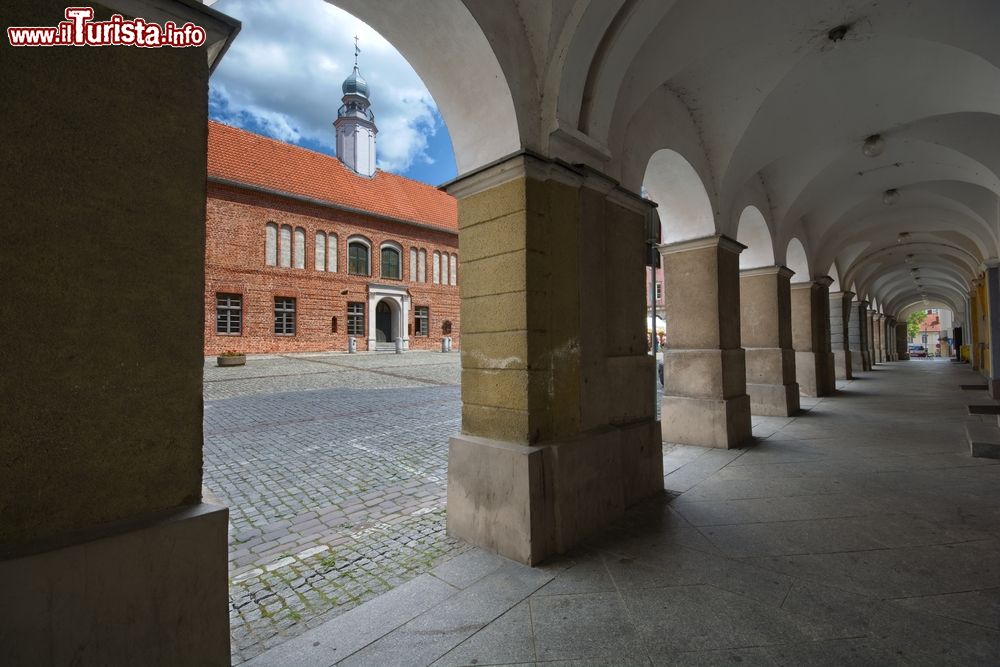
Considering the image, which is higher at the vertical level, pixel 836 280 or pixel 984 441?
pixel 836 280

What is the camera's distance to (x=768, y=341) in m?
8.05

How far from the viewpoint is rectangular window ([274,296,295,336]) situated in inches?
972

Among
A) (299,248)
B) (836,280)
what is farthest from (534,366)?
(299,248)

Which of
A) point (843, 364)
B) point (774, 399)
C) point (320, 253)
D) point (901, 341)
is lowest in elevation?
point (774, 399)

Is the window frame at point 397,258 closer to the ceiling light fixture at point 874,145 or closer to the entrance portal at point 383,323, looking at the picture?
the entrance portal at point 383,323

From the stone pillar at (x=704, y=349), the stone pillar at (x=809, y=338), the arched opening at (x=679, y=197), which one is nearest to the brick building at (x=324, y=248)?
the arched opening at (x=679, y=197)

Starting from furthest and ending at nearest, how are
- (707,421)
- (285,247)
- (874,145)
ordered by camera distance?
1. (285,247)
2. (874,145)
3. (707,421)

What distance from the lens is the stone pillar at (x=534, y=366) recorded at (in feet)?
9.75

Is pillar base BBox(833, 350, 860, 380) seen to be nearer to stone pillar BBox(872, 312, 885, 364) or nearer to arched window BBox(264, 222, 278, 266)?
stone pillar BBox(872, 312, 885, 364)

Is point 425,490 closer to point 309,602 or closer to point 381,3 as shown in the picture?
point 309,602

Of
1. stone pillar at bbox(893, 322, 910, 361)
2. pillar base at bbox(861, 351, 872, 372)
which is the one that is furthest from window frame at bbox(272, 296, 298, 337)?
stone pillar at bbox(893, 322, 910, 361)

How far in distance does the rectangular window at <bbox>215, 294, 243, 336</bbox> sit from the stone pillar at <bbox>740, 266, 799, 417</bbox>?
76.2 feet

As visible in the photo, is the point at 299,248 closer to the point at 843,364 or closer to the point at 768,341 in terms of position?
the point at 768,341

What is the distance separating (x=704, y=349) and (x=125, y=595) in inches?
233
